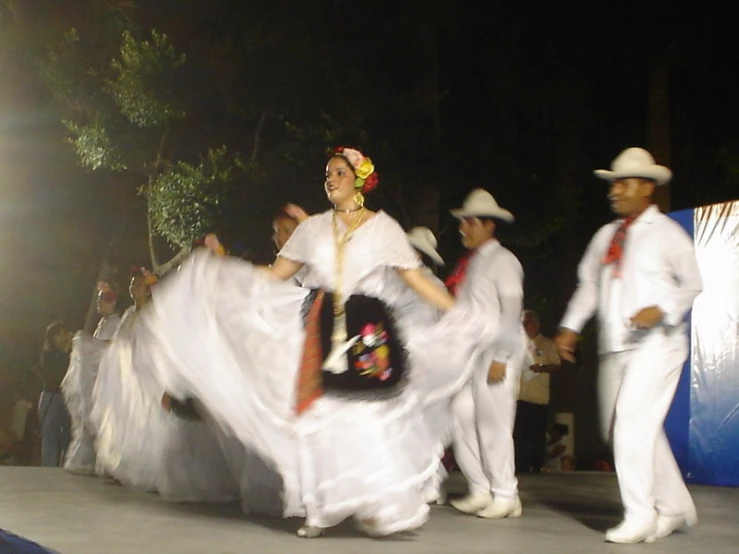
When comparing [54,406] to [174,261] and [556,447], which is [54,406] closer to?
[556,447]

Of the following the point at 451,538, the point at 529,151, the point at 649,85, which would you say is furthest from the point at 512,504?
the point at 529,151

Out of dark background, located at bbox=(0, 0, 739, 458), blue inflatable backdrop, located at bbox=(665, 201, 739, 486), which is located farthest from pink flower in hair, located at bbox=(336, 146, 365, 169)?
dark background, located at bbox=(0, 0, 739, 458)

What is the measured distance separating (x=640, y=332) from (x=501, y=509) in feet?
6.10

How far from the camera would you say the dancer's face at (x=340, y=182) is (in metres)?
7.72

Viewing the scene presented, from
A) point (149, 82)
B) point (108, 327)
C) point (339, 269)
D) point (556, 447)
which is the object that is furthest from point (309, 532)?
point (149, 82)

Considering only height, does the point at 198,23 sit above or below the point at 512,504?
above

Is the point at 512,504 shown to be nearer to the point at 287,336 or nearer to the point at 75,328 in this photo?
the point at 287,336

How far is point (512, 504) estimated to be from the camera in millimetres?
8805

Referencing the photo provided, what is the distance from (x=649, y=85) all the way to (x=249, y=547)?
12.3 metres

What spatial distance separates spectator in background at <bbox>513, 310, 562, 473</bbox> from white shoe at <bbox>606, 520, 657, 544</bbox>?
19.7ft

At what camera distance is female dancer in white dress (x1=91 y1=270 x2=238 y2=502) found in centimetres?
959

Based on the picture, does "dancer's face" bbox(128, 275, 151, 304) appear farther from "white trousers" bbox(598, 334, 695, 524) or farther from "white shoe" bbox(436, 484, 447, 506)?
"white trousers" bbox(598, 334, 695, 524)

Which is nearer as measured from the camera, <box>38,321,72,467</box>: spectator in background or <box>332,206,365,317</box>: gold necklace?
<box>332,206,365,317</box>: gold necklace

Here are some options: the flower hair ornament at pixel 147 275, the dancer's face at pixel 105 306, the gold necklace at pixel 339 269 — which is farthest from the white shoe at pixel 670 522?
the dancer's face at pixel 105 306
